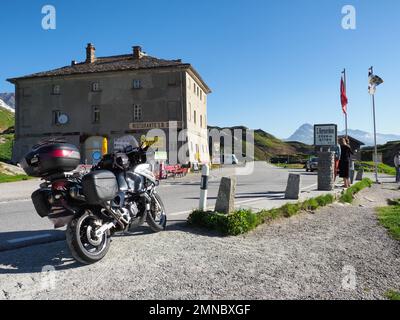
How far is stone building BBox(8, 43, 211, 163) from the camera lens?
32.8 metres

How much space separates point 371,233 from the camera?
6.26 metres

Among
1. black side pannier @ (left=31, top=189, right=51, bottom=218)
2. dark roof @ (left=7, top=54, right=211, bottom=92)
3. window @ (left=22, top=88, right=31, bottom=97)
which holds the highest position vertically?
dark roof @ (left=7, top=54, right=211, bottom=92)

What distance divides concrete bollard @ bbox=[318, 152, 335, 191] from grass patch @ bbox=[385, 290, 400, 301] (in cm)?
858

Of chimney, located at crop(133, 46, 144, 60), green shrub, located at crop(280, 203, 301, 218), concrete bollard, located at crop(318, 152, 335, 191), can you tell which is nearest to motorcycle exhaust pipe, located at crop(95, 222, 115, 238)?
green shrub, located at crop(280, 203, 301, 218)

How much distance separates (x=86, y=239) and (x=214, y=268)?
1496 mm

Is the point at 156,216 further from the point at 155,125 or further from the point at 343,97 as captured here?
the point at 155,125

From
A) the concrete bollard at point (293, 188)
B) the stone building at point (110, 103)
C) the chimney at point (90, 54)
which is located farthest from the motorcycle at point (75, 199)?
the chimney at point (90, 54)

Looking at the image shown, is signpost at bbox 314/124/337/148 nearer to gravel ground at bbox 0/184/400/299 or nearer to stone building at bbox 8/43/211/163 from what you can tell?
gravel ground at bbox 0/184/400/299

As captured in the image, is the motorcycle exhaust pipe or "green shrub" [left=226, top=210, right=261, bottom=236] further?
"green shrub" [left=226, top=210, right=261, bottom=236]

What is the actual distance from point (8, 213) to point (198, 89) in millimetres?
32052

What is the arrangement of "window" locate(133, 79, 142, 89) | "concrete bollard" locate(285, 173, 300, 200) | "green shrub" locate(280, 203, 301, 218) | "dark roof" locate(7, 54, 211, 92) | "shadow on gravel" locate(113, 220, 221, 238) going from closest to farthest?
1. "shadow on gravel" locate(113, 220, 221, 238)
2. "green shrub" locate(280, 203, 301, 218)
3. "concrete bollard" locate(285, 173, 300, 200)
4. "dark roof" locate(7, 54, 211, 92)
5. "window" locate(133, 79, 142, 89)

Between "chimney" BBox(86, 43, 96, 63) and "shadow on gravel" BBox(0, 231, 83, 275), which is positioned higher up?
"chimney" BBox(86, 43, 96, 63)

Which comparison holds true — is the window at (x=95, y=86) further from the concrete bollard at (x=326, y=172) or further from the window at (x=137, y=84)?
the concrete bollard at (x=326, y=172)
